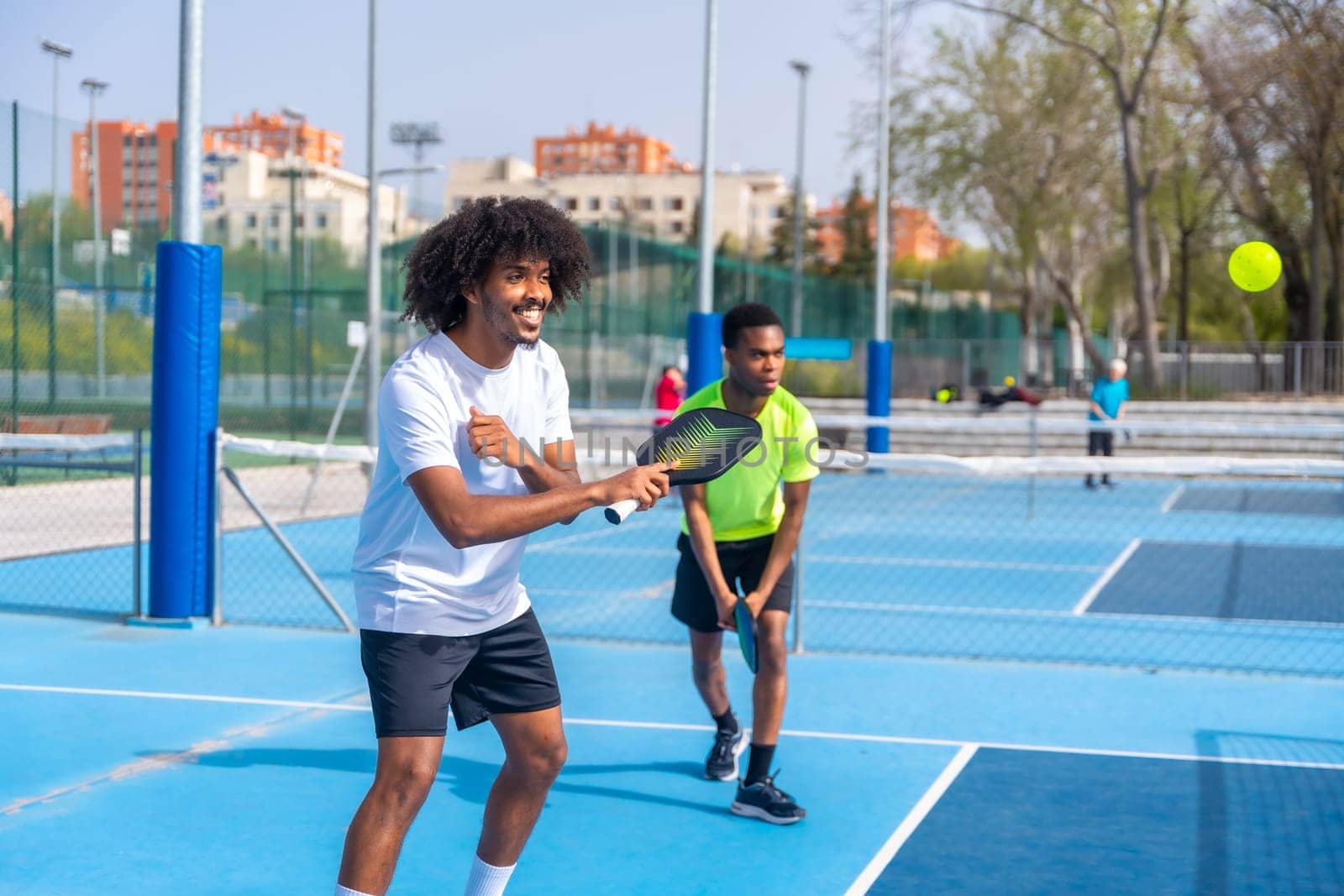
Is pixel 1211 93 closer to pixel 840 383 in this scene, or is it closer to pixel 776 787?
pixel 840 383

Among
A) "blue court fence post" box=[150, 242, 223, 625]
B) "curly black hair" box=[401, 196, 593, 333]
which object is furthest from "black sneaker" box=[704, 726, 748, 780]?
"blue court fence post" box=[150, 242, 223, 625]

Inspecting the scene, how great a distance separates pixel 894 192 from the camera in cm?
3919

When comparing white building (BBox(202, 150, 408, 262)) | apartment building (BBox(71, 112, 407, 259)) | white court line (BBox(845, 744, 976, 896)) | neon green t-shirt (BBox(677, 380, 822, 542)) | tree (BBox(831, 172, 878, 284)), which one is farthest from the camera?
tree (BBox(831, 172, 878, 284))

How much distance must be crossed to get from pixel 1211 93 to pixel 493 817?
30.3 meters

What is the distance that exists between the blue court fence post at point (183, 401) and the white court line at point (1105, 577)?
624 cm

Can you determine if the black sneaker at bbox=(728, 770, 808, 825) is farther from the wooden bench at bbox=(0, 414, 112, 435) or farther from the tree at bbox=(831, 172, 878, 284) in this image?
the tree at bbox=(831, 172, 878, 284)

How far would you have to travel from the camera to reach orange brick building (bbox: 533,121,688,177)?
16338cm

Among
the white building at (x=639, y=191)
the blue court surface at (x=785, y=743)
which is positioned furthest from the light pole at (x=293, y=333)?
the white building at (x=639, y=191)

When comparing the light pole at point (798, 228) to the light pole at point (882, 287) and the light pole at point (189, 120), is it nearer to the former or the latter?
the light pole at point (882, 287)

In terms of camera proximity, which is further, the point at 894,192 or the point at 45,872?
the point at 894,192

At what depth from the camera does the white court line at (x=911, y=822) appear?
4895mm

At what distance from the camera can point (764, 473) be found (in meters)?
5.88

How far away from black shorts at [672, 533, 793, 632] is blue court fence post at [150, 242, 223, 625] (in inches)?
178

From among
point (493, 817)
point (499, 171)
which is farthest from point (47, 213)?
point (499, 171)
